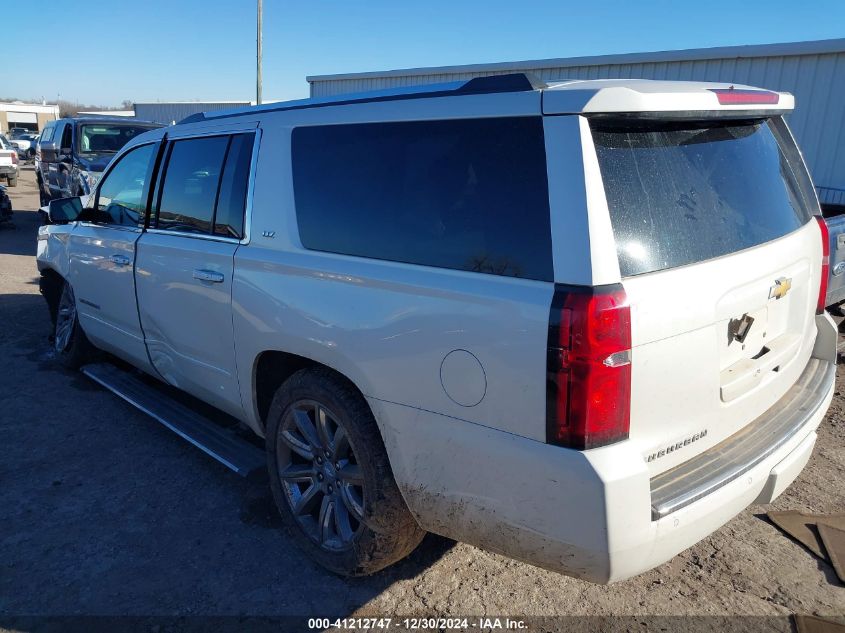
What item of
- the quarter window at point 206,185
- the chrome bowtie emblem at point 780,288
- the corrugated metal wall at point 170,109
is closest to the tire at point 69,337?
the quarter window at point 206,185

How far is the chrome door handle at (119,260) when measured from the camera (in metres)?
4.10

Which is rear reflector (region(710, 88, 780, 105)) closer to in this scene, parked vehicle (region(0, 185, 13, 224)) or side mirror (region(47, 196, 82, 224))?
side mirror (region(47, 196, 82, 224))

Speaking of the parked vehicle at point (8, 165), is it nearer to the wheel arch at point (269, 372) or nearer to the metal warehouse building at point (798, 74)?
the metal warehouse building at point (798, 74)

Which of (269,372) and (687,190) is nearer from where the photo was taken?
(687,190)

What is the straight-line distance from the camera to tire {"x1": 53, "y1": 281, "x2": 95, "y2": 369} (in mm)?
5254

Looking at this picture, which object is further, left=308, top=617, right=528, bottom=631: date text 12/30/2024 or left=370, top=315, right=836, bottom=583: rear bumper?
left=308, top=617, right=528, bottom=631: date text 12/30/2024

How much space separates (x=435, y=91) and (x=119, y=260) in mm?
2683

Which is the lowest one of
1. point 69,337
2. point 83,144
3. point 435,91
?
point 69,337

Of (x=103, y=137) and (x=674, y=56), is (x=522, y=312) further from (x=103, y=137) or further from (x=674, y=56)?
(x=103, y=137)

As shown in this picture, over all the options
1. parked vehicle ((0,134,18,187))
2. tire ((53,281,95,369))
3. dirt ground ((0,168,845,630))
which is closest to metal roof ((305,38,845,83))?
dirt ground ((0,168,845,630))

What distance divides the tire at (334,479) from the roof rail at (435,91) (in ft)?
3.86

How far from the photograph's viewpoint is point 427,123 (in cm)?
244

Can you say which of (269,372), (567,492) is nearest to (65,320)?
(269,372)

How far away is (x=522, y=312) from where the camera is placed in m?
2.01
